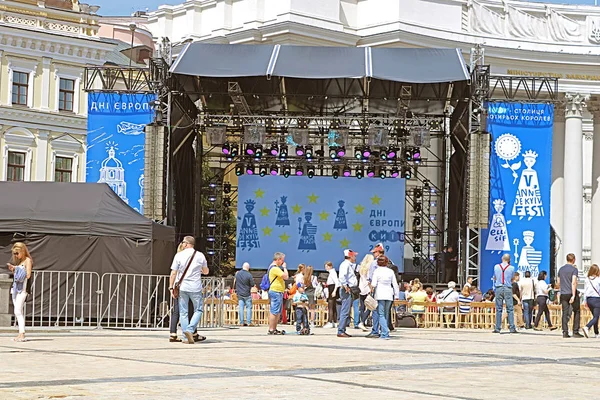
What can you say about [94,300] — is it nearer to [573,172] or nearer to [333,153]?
[333,153]

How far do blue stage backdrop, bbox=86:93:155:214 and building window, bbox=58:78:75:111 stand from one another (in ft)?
71.5

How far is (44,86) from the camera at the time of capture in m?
52.9

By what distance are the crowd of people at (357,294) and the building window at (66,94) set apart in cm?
2563

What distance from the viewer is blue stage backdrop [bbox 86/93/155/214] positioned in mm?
31922

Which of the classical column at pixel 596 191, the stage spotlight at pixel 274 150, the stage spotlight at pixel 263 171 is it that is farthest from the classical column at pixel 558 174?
the stage spotlight at pixel 274 150

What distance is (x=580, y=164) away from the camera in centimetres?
5050

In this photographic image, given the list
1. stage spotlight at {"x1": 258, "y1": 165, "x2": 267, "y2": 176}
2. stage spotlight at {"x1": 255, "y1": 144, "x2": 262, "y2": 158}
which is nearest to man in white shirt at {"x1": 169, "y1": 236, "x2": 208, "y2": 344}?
stage spotlight at {"x1": 255, "y1": 144, "x2": 262, "y2": 158}

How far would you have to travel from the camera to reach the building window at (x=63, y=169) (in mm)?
53781

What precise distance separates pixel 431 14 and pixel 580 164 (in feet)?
31.0

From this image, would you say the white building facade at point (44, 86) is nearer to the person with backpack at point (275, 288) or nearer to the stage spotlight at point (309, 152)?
the stage spotlight at point (309, 152)

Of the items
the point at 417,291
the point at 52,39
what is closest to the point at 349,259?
the point at 417,291

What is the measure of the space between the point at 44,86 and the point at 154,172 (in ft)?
79.9

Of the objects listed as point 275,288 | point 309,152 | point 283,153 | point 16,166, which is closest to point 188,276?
point 275,288

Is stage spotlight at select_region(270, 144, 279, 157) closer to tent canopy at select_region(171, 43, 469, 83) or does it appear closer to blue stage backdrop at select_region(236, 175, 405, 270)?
blue stage backdrop at select_region(236, 175, 405, 270)
